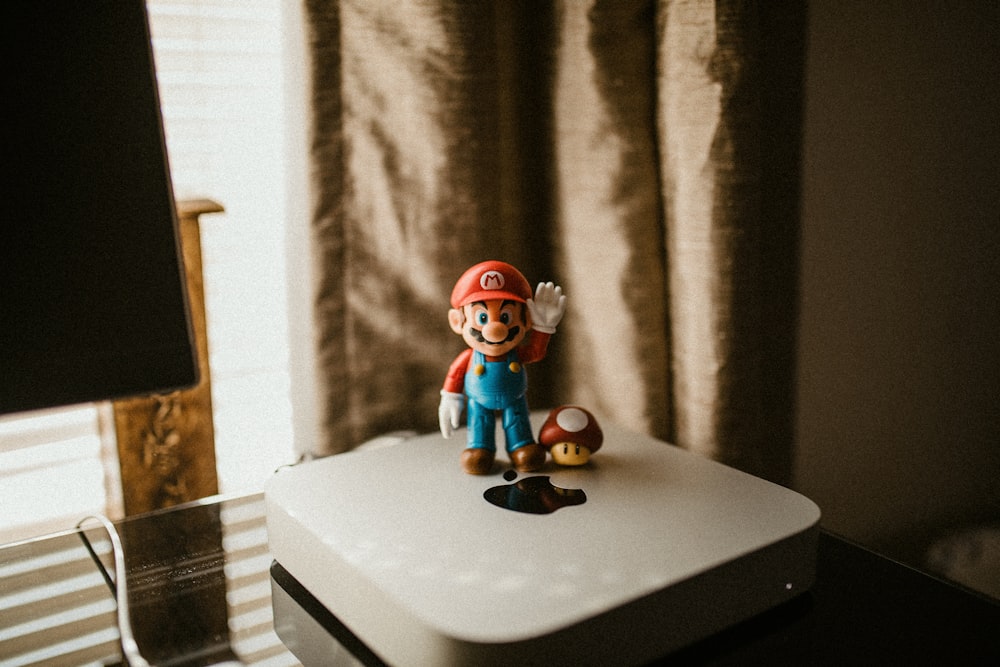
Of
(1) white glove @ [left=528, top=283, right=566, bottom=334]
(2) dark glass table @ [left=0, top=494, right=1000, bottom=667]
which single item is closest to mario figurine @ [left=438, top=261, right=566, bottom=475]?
(1) white glove @ [left=528, top=283, right=566, bottom=334]

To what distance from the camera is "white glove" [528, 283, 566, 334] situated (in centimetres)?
68

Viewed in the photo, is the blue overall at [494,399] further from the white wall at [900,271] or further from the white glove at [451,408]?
the white wall at [900,271]

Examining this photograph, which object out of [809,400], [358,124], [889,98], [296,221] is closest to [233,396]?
[296,221]

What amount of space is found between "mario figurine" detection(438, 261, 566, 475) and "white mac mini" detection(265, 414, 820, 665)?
0.02 m

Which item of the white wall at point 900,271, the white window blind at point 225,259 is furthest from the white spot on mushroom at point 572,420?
the white wall at point 900,271

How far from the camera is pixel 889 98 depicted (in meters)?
1.10

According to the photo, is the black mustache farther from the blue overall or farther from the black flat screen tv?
the black flat screen tv

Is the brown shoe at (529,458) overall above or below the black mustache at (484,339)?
below

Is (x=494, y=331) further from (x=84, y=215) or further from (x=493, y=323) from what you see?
(x=84, y=215)

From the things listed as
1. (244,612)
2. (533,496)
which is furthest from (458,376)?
(244,612)

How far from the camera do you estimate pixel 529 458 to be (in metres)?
0.67

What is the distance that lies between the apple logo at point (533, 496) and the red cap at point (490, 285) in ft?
0.47

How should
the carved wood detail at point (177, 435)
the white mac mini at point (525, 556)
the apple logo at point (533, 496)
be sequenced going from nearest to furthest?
1. the white mac mini at point (525, 556)
2. the apple logo at point (533, 496)
3. the carved wood detail at point (177, 435)

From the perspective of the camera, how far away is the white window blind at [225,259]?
827 millimetres
